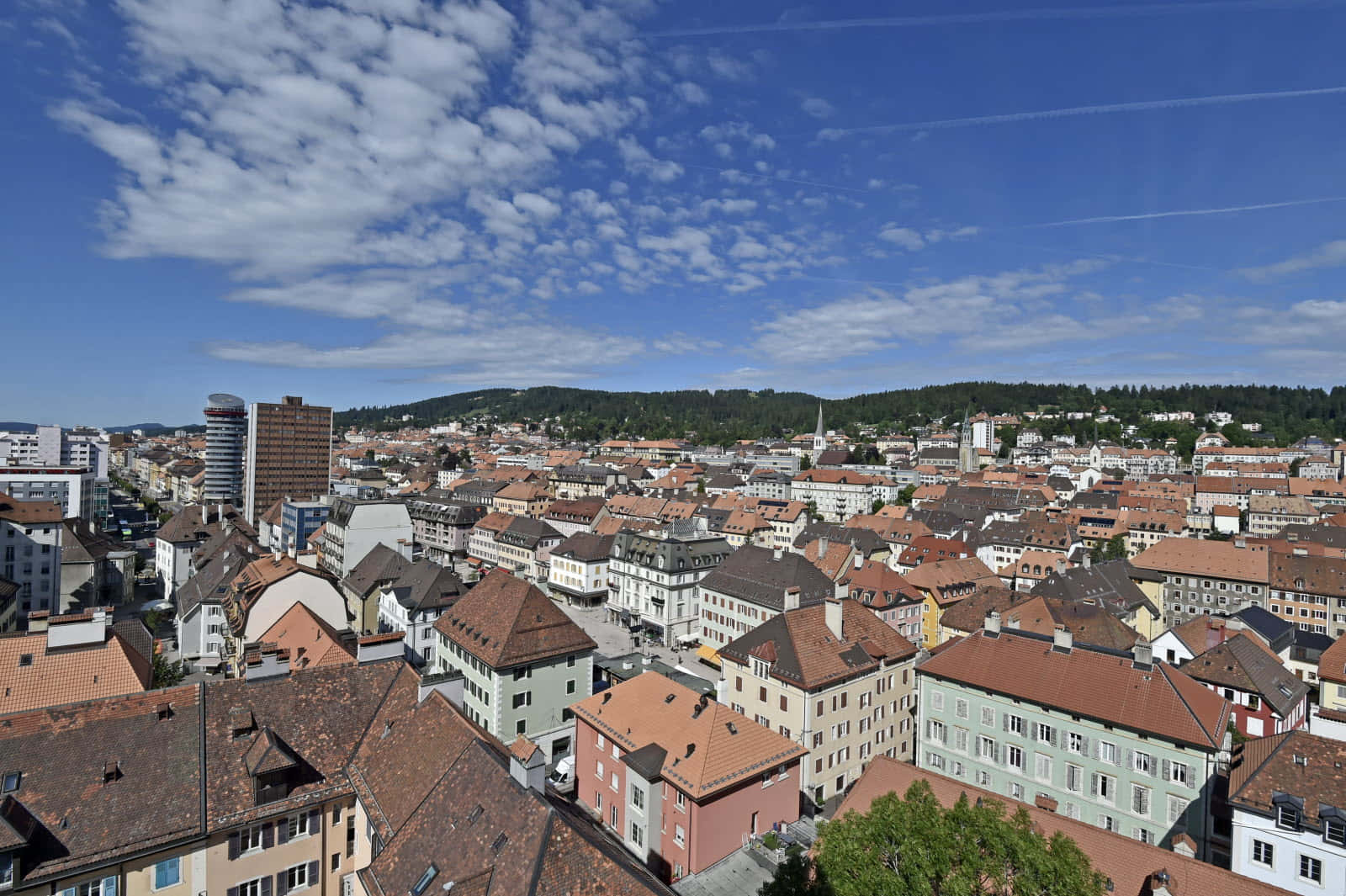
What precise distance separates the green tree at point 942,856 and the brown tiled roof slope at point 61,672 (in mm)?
30236

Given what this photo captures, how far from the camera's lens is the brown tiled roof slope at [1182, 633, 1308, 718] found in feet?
129

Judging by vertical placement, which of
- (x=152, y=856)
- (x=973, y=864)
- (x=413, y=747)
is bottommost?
(x=152, y=856)

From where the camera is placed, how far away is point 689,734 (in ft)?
92.2

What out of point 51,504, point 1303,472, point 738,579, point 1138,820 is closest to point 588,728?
point 1138,820

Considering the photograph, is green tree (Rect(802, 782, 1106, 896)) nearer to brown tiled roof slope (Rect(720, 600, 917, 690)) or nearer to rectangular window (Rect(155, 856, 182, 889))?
rectangular window (Rect(155, 856, 182, 889))

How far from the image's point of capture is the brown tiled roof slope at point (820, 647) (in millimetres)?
36062

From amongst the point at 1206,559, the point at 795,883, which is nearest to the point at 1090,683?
the point at 795,883

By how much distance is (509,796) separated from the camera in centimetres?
1708

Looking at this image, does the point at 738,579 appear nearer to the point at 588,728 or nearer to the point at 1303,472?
the point at 588,728

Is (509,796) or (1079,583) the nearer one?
(509,796)

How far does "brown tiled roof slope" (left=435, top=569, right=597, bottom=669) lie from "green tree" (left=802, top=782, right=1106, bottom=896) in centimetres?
2467

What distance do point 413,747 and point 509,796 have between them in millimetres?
6461

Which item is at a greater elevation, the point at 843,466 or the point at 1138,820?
the point at 843,466

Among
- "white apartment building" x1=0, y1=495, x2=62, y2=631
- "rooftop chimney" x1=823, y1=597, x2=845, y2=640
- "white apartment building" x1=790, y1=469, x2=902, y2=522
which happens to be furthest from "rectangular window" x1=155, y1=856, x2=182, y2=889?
"white apartment building" x1=790, y1=469, x2=902, y2=522
